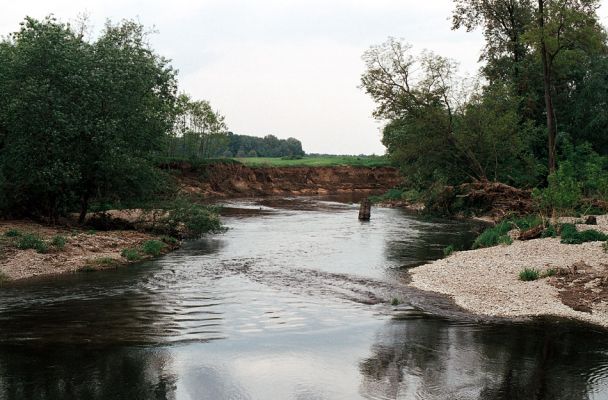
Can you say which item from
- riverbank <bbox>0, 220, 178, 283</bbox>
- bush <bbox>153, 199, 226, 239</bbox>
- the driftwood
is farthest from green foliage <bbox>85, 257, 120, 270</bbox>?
the driftwood

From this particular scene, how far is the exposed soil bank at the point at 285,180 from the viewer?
77250mm

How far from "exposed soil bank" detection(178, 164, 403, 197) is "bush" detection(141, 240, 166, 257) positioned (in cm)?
4538

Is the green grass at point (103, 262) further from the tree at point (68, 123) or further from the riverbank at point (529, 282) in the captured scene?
the riverbank at point (529, 282)

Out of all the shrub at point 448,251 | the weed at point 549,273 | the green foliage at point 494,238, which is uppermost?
the green foliage at point 494,238

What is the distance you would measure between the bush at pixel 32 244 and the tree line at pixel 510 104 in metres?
28.4

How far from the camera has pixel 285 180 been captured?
90.4 metres

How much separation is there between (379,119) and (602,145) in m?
23.0

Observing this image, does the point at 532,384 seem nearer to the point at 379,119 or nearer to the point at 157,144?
the point at 157,144

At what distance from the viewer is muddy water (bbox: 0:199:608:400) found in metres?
10.9

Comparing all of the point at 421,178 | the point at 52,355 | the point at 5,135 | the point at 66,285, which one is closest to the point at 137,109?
the point at 5,135

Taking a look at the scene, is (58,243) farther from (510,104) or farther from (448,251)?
(510,104)

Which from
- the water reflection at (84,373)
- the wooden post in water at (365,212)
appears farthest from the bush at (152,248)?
the wooden post in water at (365,212)

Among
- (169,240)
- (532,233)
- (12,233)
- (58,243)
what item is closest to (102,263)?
(58,243)

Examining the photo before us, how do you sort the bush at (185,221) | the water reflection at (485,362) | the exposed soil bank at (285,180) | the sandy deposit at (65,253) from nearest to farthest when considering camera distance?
the water reflection at (485,362) < the sandy deposit at (65,253) < the bush at (185,221) < the exposed soil bank at (285,180)
